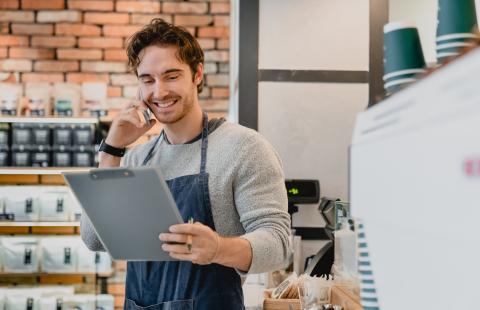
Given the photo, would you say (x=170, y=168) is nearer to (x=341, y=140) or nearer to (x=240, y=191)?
(x=240, y=191)

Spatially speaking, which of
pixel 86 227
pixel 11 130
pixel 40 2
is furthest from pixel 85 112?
pixel 86 227

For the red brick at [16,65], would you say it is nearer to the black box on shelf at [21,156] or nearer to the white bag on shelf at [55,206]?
the black box on shelf at [21,156]

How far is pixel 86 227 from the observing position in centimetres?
186

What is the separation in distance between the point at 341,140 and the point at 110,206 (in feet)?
6.78

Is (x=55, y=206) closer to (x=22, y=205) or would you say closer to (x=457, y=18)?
(x=22, y=205)

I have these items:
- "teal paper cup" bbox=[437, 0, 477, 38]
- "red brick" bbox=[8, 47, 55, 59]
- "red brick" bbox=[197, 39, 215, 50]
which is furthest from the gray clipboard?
"red brick" bbox=[8, 47, 55, 59]

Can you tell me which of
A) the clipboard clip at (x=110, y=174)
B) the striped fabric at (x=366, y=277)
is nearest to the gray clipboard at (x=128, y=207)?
the clipboard clip at (x=110, y=174)

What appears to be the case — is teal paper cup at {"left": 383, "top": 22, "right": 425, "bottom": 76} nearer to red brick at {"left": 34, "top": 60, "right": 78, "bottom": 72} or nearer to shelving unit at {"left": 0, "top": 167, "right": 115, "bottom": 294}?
shelving unit at {"left": 0, "top": 167, "right": 115, "bottom": 294}

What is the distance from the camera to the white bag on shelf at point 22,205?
452 centimetres

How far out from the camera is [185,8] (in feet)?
16.7

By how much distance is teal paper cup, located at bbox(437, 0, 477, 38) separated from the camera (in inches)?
23.1

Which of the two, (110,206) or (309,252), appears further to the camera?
(309,252)

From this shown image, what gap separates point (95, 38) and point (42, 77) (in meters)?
0.54

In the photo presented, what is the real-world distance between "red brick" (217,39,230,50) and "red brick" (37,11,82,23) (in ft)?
3.77
